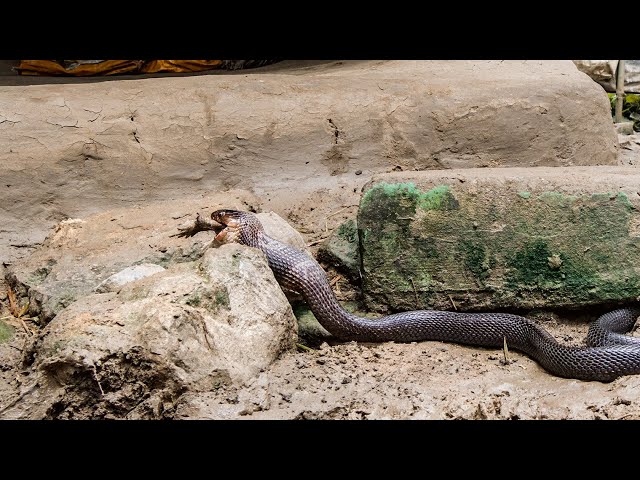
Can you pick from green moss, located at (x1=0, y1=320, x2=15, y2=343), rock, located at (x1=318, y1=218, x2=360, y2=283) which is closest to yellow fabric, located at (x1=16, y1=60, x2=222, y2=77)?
rock, located at (x1=318, y1=218, x2=360, y2=283)

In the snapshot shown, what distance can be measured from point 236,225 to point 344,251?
758 millimetres

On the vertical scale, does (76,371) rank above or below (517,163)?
below

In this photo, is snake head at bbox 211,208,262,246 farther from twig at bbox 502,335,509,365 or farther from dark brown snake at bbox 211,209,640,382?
twig at bbox 502,335,509,365

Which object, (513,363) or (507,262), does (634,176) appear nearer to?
(507,262)

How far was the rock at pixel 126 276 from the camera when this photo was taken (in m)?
4.34

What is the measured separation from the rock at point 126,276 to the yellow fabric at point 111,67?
282cm

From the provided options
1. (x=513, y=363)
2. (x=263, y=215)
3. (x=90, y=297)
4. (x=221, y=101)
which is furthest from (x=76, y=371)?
(x=221, y=101)

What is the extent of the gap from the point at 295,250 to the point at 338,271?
44 centimetres

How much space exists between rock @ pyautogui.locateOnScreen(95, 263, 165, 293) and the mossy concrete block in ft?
4.22

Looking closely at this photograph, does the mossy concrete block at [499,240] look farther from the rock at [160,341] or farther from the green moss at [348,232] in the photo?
the rock at [160,341]

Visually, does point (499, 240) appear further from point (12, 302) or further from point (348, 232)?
point (12, 302)

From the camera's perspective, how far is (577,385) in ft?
12.9

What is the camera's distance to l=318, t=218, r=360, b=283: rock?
5062mm

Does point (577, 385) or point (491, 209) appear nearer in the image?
point (577, 385)
